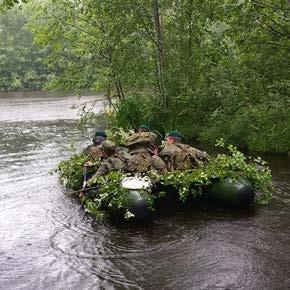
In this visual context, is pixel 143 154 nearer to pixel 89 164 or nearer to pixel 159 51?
pixel 89 164

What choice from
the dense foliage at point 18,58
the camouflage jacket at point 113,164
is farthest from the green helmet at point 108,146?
the dense foliage at point 18,58

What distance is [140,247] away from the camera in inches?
316

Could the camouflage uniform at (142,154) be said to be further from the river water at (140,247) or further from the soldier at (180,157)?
the river water at (140,247)

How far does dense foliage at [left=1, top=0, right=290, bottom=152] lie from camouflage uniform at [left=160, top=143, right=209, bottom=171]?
19.3 feet

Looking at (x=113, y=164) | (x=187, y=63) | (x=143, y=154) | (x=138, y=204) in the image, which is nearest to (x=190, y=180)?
(x=138, y=204)

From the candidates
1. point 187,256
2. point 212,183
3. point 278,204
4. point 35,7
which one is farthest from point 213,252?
point 35,7

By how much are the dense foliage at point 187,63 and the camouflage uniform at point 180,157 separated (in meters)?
5.89

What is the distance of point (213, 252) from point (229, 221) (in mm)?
1611

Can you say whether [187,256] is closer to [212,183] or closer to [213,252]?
[213,252]

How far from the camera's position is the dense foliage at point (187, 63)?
15742 mm

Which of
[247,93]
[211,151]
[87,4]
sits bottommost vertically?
[211,151]

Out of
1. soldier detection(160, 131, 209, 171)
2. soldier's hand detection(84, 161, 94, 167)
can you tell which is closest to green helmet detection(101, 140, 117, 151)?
soldier's hand detection(84, 161, 94, 167)

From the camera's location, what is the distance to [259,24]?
1502 cm

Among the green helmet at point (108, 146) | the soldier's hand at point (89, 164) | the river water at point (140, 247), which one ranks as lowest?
the river water at point (140, 247)
